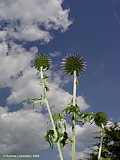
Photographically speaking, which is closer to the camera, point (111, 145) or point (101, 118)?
point (101, 118)

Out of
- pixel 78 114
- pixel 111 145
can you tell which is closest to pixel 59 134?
pixel 78 114

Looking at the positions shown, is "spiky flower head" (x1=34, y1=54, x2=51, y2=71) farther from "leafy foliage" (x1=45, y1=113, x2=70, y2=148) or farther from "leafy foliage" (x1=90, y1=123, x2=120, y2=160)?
"leafy foliage" (x1=90, y1=123, x2=120, y2=160)

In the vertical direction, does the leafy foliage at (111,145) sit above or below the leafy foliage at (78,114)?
Result: below

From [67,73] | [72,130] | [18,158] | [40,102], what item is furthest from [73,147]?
[18,158]

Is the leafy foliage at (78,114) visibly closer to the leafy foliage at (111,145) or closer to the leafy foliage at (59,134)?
the leafy foliage at (59,134)

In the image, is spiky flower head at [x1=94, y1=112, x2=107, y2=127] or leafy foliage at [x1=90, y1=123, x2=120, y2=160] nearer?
spiky flower head at [x1=94, y1=112, x2=107, y2=127]

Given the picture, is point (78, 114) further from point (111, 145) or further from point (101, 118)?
point (111, 145)

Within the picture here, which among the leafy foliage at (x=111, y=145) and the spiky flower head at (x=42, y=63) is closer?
the spiky flower head at (x=42, y=63)

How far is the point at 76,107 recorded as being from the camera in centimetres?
3997

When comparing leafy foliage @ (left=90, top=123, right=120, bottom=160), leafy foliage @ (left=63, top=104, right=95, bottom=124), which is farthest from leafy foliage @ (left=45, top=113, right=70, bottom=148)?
leafy foliage @ (left=90, top=123, right=120, bottom=160)

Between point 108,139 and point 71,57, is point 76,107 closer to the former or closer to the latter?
point 71,57

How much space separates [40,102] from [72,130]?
3609 mm

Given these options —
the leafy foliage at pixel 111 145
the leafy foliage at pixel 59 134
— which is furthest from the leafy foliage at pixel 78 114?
the leafy foliage at pixel 111 145

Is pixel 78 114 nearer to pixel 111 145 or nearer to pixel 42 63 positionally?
pixel 42 63
